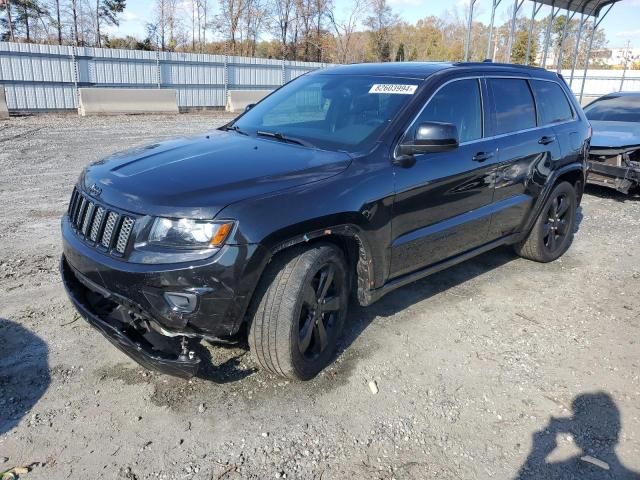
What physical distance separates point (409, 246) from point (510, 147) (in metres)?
1.51

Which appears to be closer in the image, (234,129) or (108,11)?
(234,129)

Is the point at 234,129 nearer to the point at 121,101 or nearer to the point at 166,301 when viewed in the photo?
the point at 166,301

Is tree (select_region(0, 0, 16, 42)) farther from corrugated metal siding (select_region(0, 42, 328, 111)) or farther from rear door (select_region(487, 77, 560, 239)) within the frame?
rear door (select_region(487, 77, 560, 239))

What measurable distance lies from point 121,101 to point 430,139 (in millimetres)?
16797

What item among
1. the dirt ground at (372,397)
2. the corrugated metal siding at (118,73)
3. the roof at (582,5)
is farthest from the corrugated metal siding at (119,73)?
the dirt ground at (372,397)

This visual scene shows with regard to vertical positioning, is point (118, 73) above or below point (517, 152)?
above

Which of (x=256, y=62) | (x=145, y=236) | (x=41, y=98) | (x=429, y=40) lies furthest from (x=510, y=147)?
(x=429, y=40)

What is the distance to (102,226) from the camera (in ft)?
9.48

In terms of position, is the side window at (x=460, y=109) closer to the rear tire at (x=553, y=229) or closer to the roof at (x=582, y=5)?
the rear tire at (x=553, y=229)

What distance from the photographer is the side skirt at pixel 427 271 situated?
11.8ft

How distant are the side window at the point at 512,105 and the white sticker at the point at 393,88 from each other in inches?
39.6

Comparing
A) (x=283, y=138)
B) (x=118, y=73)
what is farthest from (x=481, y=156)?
(x=118, y=73)

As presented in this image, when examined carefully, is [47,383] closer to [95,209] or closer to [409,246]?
[95,209]

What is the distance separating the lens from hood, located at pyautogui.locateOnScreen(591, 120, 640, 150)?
813cm
